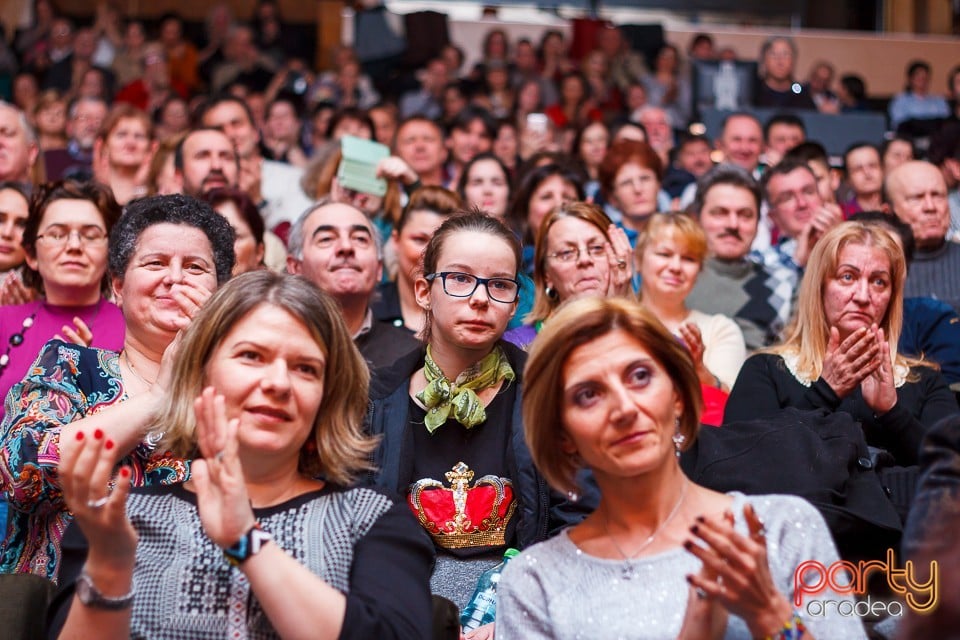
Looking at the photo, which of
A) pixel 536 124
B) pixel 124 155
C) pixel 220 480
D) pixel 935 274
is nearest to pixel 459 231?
pixel 220 480

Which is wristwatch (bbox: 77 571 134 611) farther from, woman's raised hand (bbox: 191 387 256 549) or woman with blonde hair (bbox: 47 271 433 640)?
woman's raised hand (bbox: 191 387 256 549)

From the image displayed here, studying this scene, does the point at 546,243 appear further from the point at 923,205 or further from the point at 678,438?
the point at 923,205

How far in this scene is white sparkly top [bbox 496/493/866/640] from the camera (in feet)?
6.04

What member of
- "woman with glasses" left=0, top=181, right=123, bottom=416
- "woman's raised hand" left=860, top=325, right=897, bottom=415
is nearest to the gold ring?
"woman with glasses" left=0, top=181, right=123, bottom=416

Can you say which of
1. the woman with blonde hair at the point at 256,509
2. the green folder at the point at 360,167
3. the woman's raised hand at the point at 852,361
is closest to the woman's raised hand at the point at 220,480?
the woman with blonde hair at the point at 256,509

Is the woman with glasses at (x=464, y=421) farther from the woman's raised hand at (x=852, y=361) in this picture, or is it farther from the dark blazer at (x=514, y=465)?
the woman's raised hand at (x=852, y=361)

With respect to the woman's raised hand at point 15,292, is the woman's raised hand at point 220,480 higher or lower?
lower

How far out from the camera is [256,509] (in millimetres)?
1992

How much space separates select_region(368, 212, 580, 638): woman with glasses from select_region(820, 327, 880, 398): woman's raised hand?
2.51ft

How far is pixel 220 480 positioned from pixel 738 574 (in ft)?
2.49

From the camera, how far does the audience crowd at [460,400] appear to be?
184 centimetres

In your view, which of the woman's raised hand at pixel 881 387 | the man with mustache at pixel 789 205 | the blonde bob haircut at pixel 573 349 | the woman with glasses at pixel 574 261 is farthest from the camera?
the man with mustache at pixel 789 205

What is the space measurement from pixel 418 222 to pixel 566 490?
2.06 m

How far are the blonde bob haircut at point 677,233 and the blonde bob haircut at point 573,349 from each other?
6.18 ft
